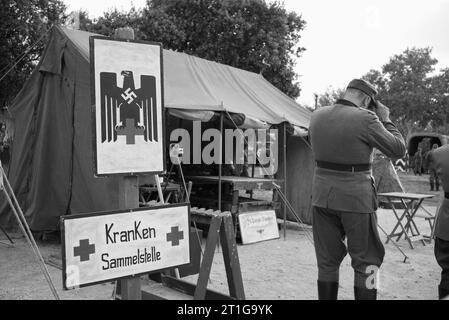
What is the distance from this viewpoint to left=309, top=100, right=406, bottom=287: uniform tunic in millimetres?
3213

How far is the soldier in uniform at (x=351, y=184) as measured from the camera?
3211mm

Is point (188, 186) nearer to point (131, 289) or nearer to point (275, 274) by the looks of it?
point (275, 274)

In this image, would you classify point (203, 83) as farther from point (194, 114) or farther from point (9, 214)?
point (9, 214)

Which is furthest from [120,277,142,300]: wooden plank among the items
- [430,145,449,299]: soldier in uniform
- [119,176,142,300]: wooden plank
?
[430,145,449,299]: soldier in uniform

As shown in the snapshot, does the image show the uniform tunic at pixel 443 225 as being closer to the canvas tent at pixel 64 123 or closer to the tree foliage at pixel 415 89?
the canvas tent at pixel 64 123

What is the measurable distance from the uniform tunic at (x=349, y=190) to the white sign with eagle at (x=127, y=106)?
1304 millimetres

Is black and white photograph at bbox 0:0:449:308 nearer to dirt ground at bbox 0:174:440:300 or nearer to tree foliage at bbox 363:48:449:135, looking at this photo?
dirt ground at bbox 0:174:440:300

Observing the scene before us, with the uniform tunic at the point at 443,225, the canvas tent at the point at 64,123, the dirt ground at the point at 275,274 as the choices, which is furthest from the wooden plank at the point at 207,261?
the canvas tent at the point at 64,123

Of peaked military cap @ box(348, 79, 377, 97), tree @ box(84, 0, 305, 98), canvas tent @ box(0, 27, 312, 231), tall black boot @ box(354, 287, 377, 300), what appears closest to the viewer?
tall black boot @ box(354, 287, 377, 300)

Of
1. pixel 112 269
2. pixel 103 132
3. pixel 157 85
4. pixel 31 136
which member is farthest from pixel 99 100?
pixel 31 136

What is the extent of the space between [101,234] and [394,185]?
10.7 metres

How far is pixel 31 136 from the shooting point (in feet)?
22.8

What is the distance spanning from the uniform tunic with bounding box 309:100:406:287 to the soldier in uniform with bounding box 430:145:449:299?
76cm

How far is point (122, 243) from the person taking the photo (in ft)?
7.87
